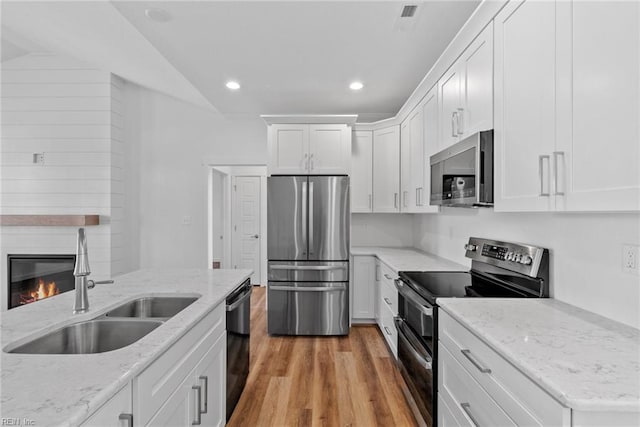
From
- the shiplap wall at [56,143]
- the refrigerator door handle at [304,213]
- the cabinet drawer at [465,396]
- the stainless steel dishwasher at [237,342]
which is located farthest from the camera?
the shiplap wall at [56,143]

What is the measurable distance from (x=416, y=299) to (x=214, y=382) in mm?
1235

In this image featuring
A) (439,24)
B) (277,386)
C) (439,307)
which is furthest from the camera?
(277,386)

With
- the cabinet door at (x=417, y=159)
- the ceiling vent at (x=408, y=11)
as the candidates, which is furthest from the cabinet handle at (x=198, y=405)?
the ceiling vent at (x=408, y=11)

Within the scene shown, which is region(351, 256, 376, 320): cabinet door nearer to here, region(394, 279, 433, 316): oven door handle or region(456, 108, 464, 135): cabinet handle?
region(394, 279, 433, 316): oven door handle

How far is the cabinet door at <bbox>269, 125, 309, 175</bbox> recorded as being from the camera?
397cm

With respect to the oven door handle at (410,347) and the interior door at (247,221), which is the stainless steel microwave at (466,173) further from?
the interior door at (247,221)

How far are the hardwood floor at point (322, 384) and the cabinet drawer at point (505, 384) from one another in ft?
3.49

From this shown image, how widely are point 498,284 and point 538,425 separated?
1.31m

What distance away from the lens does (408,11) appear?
235 cm

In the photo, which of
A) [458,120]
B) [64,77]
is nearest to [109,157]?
[64,77]

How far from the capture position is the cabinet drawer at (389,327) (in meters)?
3.06

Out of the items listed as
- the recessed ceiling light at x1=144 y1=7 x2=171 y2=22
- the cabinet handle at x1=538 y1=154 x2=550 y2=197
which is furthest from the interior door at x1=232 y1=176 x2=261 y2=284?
the cabinet handle at x1=538 y1=154 x2=550 y2=197

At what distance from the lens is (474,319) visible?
1.46m

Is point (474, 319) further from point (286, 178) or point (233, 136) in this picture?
point (233, 136)
